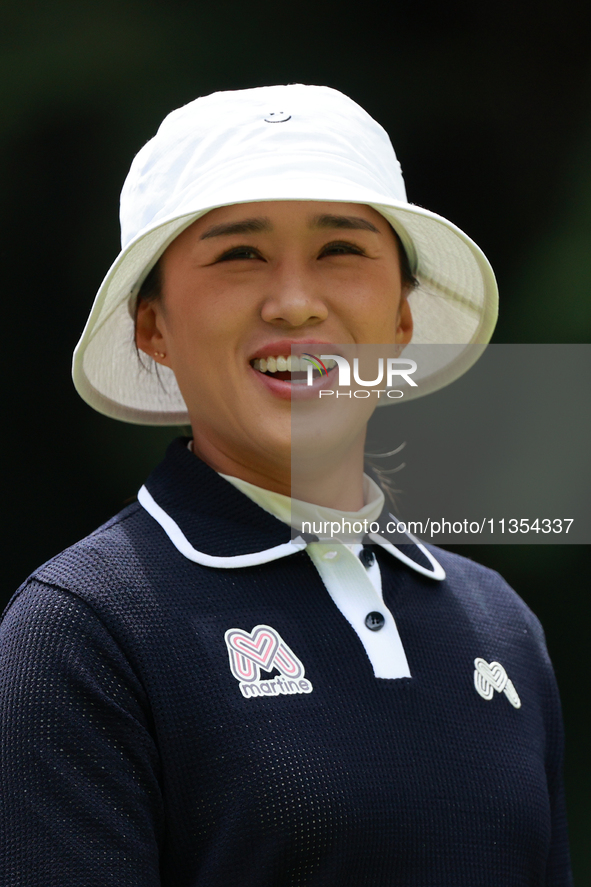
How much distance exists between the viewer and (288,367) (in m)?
1.33

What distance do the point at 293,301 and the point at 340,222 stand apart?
128 mm

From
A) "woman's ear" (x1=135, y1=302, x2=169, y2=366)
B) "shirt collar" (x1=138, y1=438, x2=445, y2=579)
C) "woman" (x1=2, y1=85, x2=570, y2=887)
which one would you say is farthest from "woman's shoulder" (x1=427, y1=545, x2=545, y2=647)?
"woman's ear" (x1=135, y1=302, x2=169, y2=366)

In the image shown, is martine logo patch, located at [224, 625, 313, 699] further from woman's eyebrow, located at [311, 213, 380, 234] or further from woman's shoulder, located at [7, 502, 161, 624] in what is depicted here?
woman's eyebrow, located at [311, 213, 380, 234]

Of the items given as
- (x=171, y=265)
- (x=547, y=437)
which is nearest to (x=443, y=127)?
(x=547, y=437)

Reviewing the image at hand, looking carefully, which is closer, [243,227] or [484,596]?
[243,227]

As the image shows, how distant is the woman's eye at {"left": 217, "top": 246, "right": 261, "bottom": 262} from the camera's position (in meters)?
1.32

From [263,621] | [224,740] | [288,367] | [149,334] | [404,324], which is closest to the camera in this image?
[224,740]

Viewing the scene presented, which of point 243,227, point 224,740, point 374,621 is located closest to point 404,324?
point 243,227

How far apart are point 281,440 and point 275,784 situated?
430mm

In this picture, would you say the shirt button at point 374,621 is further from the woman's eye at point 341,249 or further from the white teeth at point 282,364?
the woman's eye at point 341,249

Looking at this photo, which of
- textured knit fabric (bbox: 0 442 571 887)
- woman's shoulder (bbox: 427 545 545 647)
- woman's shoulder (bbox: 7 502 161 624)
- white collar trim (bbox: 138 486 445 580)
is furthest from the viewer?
woman's shoulder (bbox: 427 545 545 647)

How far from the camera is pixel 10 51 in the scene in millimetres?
2475

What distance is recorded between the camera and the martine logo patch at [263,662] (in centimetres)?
117

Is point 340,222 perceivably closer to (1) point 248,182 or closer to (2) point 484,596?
(1) point 248,182
